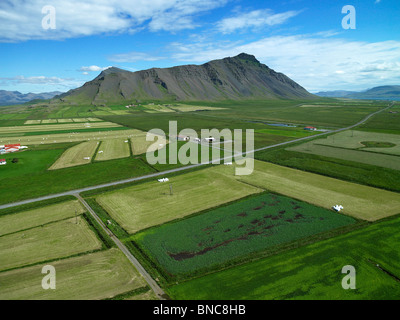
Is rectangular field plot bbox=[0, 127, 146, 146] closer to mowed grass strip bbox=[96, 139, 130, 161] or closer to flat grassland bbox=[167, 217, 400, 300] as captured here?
mowed grass strip bbox=[96, 139, 130, 161]

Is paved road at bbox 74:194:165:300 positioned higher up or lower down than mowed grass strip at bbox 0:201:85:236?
lower down

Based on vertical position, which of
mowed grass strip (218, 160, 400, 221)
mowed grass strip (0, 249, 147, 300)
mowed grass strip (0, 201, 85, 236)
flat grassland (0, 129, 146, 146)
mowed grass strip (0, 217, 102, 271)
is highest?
flat grassland (0, 129, 146, 146)

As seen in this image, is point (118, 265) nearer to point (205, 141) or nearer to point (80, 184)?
point (80, 184)

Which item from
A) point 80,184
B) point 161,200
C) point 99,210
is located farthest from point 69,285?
point 80,184

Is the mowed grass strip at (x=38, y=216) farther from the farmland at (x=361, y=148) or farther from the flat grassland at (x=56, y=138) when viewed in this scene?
the farmland at (x=361, y=148)

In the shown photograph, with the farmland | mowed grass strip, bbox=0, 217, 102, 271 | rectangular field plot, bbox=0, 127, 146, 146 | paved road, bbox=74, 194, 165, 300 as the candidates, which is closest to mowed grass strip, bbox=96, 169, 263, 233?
paved road, bbox=74, 194, 165, 300

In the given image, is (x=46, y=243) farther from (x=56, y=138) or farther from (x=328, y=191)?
(x=56, y=138)
